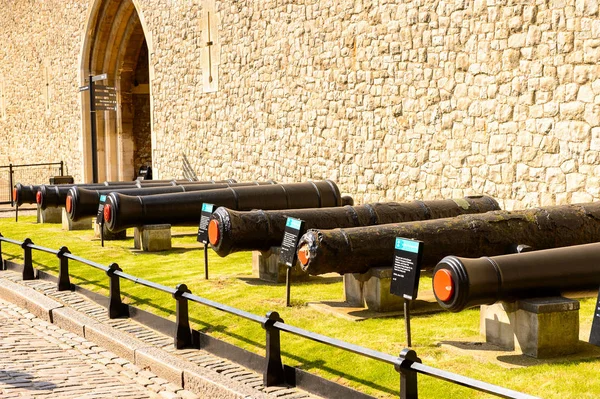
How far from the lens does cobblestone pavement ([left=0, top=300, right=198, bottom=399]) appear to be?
5172 millimetres

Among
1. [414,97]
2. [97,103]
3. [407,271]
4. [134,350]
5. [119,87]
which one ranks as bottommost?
[134,350]

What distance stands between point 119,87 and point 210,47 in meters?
7.87

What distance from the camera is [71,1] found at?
76.9 feet

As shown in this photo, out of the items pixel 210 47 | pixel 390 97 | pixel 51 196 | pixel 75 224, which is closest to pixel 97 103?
pixel 210 47

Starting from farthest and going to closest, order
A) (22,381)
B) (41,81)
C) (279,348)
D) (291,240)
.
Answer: (41,81) → (291,240) → (22,381) → (279,348)

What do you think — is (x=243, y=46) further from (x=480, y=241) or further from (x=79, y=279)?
(x=480, y=241)

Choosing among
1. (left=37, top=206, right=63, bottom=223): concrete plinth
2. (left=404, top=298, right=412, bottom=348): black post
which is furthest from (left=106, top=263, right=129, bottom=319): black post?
(left=37, top=206, right=63, bottom=223): concrete plinth

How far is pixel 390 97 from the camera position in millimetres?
10938

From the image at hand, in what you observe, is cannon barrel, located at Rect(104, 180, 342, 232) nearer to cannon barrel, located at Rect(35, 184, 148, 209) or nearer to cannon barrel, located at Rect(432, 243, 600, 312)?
cannon barrel, located at Rect(35, 184, 148, 209)

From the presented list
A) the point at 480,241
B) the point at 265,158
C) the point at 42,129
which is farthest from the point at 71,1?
the point at 480,241

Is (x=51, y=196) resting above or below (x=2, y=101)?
below

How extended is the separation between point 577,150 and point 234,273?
3551mm

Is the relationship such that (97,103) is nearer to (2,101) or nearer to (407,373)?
(2,101)

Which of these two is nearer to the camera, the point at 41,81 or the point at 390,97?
the point at 390,97
